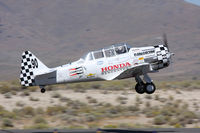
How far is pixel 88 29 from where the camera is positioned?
164 metres

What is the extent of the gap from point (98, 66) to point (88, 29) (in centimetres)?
14821

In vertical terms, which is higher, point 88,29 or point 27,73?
point 88,29

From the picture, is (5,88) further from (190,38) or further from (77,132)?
(190,38)

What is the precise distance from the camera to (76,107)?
21984 mm

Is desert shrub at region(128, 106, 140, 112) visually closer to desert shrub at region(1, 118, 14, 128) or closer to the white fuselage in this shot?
the white fuselage

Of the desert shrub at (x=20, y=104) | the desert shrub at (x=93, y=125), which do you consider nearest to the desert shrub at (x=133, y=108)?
the desert shrub at (x=93, y=125)

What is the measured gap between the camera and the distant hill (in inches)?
5021

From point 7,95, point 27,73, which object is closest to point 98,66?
point 27,73

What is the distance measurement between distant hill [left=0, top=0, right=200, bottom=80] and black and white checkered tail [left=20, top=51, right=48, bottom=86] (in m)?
86.9

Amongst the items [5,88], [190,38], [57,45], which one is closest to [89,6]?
[57,45]

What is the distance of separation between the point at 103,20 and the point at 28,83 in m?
160

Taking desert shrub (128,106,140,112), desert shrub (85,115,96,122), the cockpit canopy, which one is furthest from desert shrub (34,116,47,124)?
desert shrub (128,106,140,112)

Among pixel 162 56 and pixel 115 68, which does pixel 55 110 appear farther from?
pixel 162 56

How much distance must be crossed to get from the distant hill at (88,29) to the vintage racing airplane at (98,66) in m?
86.4
